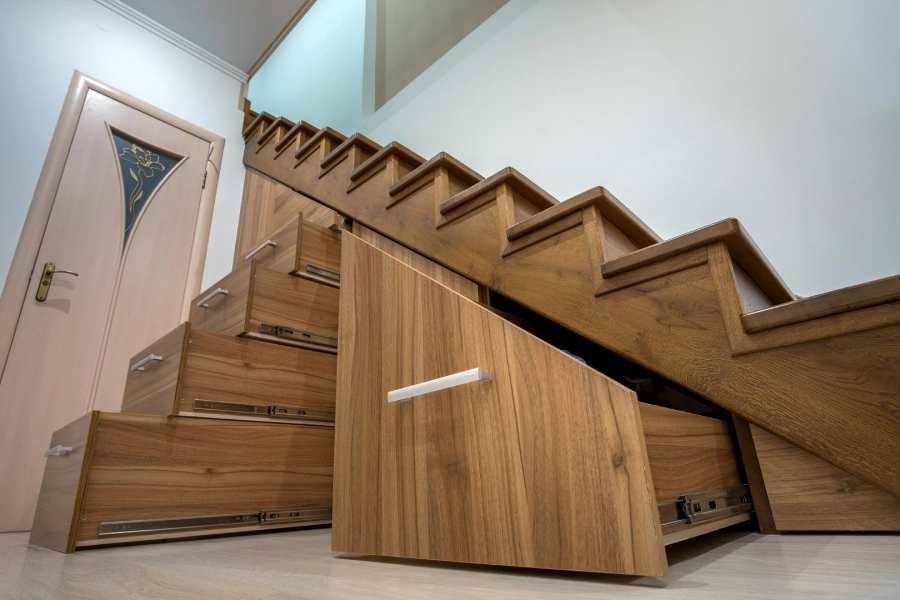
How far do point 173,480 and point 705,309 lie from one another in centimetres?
110

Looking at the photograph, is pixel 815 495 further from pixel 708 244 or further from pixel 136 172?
pixel 136 172

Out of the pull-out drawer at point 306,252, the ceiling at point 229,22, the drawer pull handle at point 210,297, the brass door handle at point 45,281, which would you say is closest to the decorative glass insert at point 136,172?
the brass door handle at point 45,281

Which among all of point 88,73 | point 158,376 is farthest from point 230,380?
point 88,73

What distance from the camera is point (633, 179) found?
1475 mm

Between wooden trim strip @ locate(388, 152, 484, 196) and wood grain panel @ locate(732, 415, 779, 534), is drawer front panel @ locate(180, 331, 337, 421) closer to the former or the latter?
wooden trim strip @ locate(388, 152, 484, 196)

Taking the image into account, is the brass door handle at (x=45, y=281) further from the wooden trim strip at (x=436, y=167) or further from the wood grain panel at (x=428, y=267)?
the wooden trim strip at (x=436, y=167)

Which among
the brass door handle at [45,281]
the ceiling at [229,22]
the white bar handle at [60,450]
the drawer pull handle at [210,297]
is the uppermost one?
the ceiling at [229,22]

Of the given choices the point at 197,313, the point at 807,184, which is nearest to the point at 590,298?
the point at 807,184

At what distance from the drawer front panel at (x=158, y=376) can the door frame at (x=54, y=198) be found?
0.80m

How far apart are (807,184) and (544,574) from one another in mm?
1129

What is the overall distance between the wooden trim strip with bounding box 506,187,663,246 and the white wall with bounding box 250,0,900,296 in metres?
0.48

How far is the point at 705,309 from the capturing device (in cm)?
69

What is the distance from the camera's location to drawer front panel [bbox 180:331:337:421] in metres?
1.14

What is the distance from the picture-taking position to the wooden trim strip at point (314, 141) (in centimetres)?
170
